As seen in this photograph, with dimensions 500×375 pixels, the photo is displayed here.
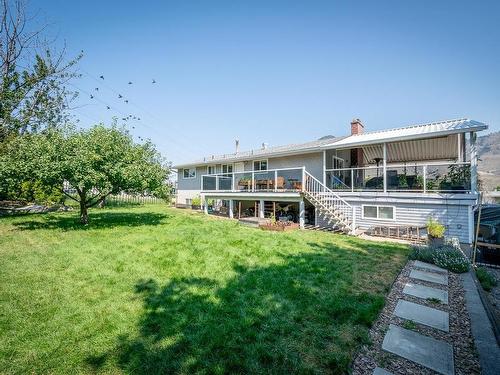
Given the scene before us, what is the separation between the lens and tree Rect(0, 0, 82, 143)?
494 inches

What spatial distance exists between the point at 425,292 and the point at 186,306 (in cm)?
537

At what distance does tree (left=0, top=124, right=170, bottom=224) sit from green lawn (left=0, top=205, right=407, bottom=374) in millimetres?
3031

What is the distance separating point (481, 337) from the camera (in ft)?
12.9

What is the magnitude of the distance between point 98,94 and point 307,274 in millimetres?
20254

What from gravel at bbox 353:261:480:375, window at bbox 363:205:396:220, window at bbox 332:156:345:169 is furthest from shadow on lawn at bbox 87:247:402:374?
window at bbox 332:156:345:169

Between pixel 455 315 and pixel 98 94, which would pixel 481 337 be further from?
pixel 98 94

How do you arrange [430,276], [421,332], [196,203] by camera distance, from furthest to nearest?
1. [196,203]
2. [430,276]
3. [421,332]

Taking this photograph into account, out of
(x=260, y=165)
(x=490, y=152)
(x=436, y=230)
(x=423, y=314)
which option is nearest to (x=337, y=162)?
(x=260, y=165)

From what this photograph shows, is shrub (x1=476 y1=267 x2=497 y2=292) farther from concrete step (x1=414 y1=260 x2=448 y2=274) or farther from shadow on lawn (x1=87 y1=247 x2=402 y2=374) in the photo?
shadow on lawn (x1=87 y1=247 x2=402 y2=374)

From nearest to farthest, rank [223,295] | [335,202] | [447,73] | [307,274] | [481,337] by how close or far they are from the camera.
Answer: [481,337], [223,295], [307,274], [335,202], [447,73]

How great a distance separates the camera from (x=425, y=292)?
19.0ft

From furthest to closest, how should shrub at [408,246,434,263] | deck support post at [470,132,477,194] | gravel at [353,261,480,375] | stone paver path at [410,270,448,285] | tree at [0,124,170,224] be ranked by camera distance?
tree at [0,124,170,224], deck support post at [470,132,477,194], shrub at [408,246,434,263], stone paver path at [410,270,448,285], gravel at [353,261,480,375]

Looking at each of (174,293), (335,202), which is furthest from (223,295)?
(335,202)

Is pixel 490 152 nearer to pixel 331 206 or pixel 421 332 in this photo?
pixel 331 206
